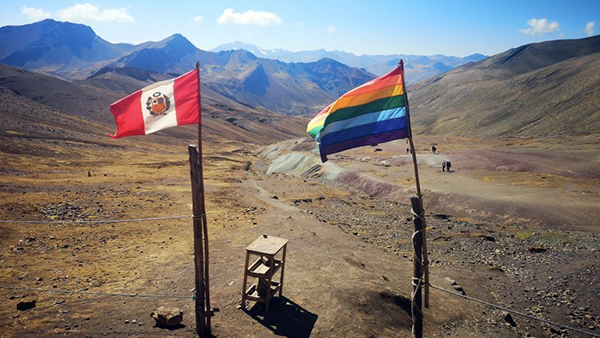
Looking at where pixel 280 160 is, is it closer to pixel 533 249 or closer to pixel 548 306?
pixel 533 249

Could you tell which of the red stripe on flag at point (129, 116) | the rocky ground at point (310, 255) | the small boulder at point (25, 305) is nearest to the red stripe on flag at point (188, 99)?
the red stripe on flag at point (129, 116)

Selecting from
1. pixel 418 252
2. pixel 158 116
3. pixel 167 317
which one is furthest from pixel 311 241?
pixel 158 116

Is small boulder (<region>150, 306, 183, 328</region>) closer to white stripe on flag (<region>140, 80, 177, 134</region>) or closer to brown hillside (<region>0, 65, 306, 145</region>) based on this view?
white stripe on flag (<region>140, 80, 177, 134</region>)

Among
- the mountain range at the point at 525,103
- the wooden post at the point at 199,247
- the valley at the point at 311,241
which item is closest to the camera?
the wooden post at the point at 199,247

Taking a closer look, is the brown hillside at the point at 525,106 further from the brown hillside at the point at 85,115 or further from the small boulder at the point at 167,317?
the small boulder at the point at 167,317

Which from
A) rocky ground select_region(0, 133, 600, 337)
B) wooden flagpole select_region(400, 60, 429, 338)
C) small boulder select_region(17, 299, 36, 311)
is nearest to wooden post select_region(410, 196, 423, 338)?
wooden flagpole select_region(400, 60, 429, 338)

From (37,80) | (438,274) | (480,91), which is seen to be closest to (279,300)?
(438,274)
